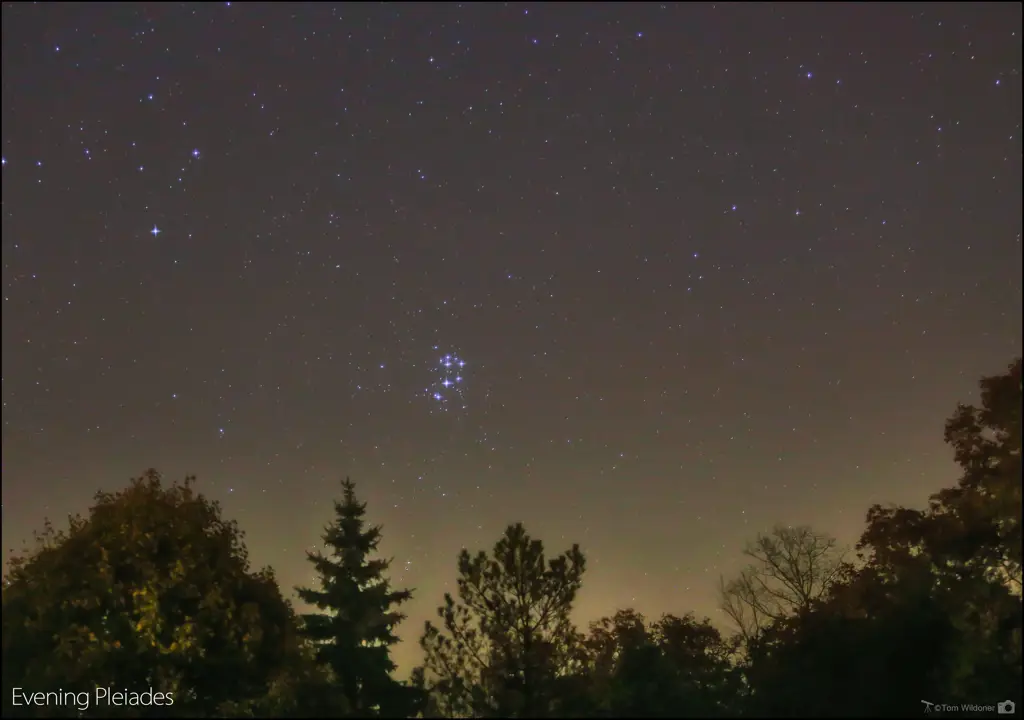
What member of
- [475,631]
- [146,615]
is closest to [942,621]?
[475,631]

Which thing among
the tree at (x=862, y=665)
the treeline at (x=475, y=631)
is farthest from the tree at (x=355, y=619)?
the tree at (x=862, y=665)

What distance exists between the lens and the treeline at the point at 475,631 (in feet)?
57.3

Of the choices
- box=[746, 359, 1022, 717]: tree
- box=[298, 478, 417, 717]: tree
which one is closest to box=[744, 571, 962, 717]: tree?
box=[746, 359, 1022, 717]: tree

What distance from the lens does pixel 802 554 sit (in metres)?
41.1

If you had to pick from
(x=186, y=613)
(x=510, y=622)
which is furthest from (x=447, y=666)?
(x=186, y=613)

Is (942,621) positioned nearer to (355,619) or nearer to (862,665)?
(862,665)

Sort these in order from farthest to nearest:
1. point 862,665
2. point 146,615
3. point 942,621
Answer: point 146,615
point 942,621
point 862,665

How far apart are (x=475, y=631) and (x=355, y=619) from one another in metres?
4.30

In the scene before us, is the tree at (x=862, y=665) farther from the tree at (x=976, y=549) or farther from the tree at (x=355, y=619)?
the tree at (x=355, y=619)

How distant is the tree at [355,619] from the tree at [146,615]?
6.72 feet

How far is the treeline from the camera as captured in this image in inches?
687

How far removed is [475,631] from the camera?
84.5 ft

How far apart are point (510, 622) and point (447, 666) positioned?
90.0 inches

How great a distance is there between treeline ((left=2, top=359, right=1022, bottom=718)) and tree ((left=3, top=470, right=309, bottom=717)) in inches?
2.1
